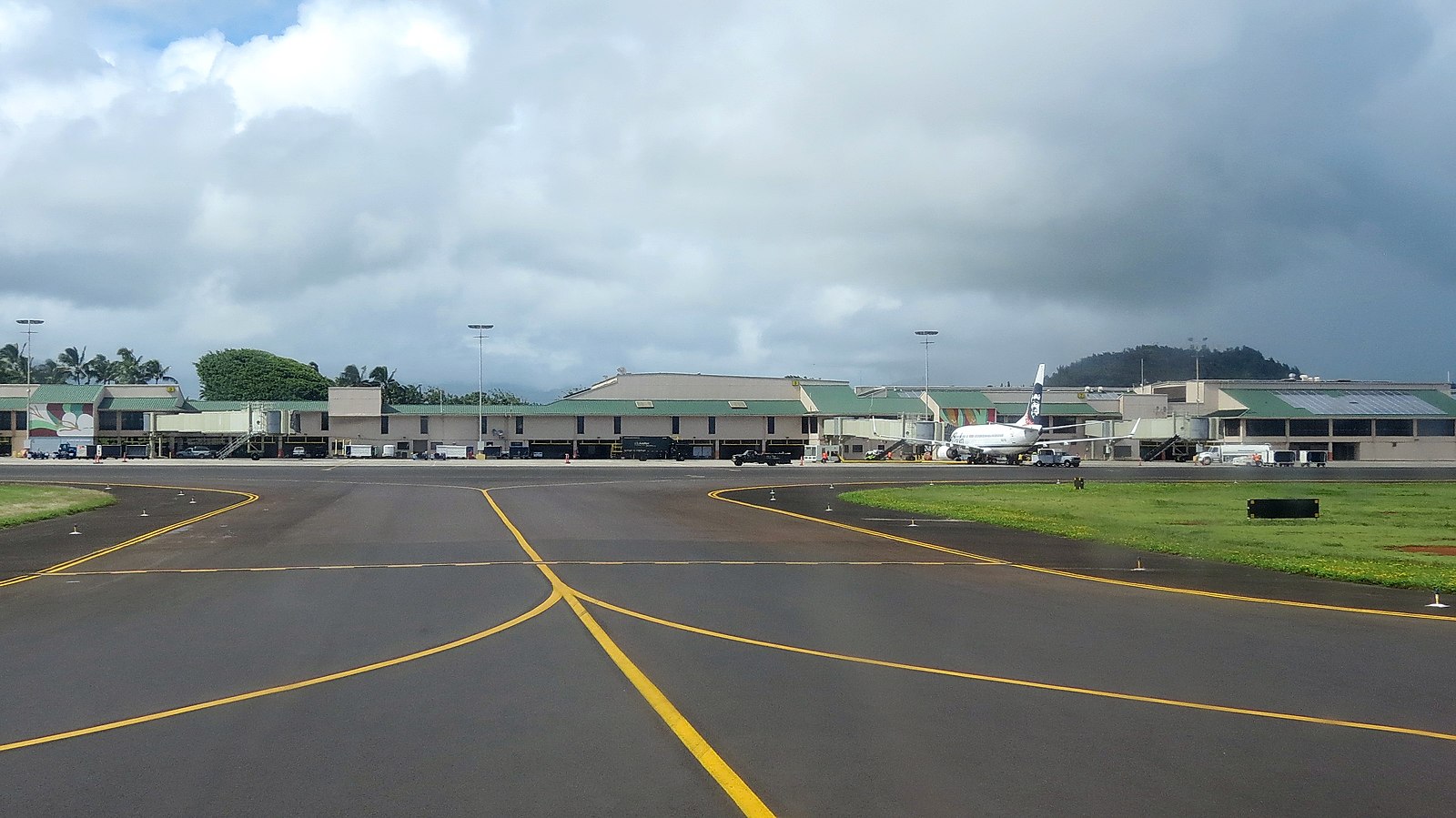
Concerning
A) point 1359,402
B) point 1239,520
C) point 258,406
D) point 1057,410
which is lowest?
point 1239,520

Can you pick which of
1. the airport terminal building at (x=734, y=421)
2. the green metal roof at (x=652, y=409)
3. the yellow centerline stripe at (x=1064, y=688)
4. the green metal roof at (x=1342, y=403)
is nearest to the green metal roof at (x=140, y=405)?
the airport terminal building at (x=734, y=421)

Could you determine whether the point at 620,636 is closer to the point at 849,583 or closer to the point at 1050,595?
the point at 849,583

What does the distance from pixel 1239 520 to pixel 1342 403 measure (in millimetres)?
106097

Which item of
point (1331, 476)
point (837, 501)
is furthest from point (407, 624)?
point (1331, 476)

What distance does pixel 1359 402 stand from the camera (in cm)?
12519

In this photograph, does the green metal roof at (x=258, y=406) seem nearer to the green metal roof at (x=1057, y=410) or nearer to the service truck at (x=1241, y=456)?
the green metal roof at (x=1057, y=410)

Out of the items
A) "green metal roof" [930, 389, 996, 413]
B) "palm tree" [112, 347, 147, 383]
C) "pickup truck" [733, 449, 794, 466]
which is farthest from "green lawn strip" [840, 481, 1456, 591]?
"palm tree" [112, 347, 147, 383]

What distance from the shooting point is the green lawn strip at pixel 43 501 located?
119ft

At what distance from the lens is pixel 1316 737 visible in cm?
930

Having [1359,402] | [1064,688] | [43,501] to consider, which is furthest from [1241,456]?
[1064,688]

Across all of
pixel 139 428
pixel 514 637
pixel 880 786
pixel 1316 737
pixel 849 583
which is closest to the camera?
pixel 880 786

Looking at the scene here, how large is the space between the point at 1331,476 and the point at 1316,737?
255 ft

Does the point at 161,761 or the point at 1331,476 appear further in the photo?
the point at 1331,476

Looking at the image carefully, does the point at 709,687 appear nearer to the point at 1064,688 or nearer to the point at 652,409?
the point at 1064,688
